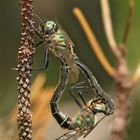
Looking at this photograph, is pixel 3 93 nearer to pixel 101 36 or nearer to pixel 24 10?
pixel 101 36

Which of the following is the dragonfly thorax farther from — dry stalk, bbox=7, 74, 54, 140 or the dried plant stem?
the dried plant stem

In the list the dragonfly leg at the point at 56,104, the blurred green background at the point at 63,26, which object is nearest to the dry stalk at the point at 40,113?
the dragonfly leg at the point at 56,104

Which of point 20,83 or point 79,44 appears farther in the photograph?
point 79,44

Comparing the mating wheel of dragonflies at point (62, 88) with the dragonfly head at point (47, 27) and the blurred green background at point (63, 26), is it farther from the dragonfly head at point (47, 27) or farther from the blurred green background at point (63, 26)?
the blurred green background at point (63, 26)

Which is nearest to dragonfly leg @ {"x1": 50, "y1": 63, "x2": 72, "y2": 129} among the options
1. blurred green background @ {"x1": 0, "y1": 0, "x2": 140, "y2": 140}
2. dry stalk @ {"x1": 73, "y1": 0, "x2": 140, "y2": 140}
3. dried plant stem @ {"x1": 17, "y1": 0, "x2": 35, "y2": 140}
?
dried plant stem @ {"x1": 17, "y1": 0, "x2": 35, "y2": 140}

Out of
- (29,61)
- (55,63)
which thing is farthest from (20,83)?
(55,63)

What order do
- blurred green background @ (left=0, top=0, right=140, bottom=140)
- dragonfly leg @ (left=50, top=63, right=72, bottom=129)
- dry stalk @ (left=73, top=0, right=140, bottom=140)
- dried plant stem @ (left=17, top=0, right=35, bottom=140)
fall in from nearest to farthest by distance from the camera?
dry stalk @ (left=73, top=0, right=140, bottom=140), dried plant stem @ (left=17, top=0, right=35, bottom=140), dragonfly leg @ (left=50, top=63, right=72, bottom=129), blurred green background @ (left=0, top=0, right=140, bottom=140)

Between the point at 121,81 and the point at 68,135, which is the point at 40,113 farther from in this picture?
the point at 121,81

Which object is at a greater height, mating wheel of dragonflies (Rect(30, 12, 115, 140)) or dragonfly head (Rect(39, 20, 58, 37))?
dragonfly head (Rect(39, 20, 58, 37))
